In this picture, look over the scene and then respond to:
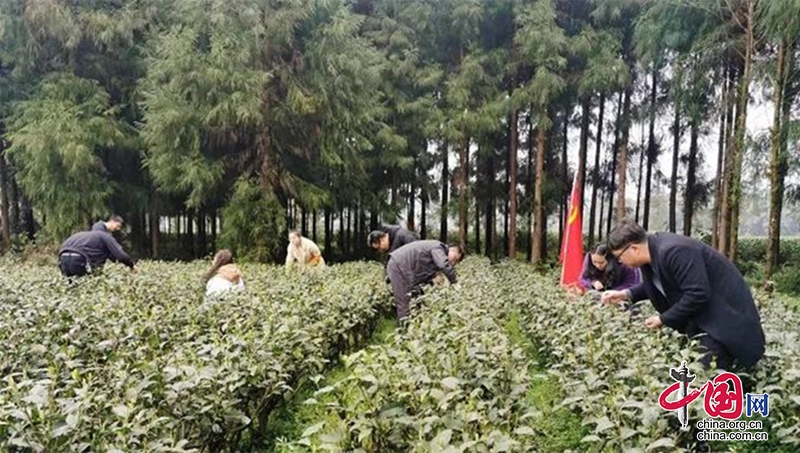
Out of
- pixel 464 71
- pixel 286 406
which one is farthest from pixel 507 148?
pixel 286 406

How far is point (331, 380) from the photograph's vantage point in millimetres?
5184

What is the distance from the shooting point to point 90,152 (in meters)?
16.2

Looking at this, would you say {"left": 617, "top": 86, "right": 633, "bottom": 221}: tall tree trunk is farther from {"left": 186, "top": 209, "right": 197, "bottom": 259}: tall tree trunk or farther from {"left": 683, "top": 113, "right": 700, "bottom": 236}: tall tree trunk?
{"left": 186, "top": 209, "right": 197, "bottom": 259}: tall tree trunk

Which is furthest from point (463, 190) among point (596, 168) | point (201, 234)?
point (201, 234)

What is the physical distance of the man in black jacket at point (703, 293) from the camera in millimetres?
3006

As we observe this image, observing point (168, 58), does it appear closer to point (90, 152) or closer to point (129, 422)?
point (90, 152)

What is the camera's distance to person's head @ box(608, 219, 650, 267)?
10.4ft

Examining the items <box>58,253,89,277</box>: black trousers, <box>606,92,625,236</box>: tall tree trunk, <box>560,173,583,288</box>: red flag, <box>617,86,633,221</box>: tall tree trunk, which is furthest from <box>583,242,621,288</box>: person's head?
<box>606,92,625,236</box>: tall tree trunk

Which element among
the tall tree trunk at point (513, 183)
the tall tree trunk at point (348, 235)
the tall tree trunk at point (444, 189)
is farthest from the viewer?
the tall tree trunk at point (348, 235)

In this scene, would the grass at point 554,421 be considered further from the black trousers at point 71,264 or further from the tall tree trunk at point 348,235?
the tall tree trunk at point 348,235

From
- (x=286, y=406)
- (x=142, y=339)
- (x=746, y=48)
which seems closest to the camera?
(x=142, y=339)

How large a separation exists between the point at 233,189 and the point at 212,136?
147 centimetres

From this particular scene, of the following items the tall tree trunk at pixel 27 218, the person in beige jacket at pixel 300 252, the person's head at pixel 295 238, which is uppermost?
the person's head at pixel 295 238

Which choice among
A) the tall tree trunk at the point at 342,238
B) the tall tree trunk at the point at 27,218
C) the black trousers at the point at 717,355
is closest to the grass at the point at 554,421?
the black trousers at the point at 717,355
